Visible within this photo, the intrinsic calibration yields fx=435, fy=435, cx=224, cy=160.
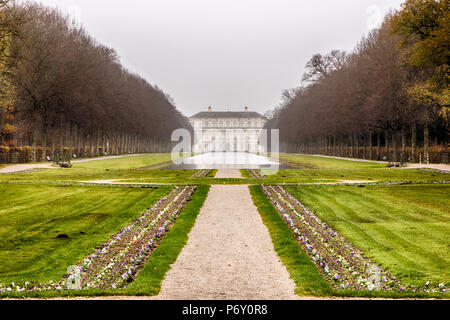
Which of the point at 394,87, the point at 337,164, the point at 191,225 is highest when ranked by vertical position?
the point at 394,87

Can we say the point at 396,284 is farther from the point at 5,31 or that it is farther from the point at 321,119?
the point at 321,119

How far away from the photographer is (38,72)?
40.8 m

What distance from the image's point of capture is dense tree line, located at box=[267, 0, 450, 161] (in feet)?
87.7

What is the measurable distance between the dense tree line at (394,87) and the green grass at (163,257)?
16.1m

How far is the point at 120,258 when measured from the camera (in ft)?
26.7

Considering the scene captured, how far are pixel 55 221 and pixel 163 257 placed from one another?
188 inches

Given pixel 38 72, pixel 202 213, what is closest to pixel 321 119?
pixel 38 72

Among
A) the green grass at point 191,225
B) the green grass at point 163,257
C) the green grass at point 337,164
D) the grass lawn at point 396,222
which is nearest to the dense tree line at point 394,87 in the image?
the green grass at point 337,164

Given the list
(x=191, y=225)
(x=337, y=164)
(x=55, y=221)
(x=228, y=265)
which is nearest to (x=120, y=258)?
(x=228, y=265)

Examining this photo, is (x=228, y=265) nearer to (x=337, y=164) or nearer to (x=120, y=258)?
(x=120, y=258)

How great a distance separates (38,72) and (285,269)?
39.4m

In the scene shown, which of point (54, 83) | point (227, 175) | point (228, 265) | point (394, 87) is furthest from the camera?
point (54, 83)

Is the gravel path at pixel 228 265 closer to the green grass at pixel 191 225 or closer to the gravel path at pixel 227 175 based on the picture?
the green grass at pixel 191 225

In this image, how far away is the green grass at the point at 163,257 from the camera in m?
6.53
